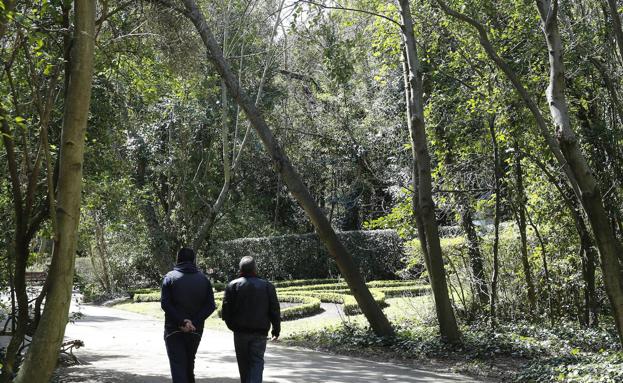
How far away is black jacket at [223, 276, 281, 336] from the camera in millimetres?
6824

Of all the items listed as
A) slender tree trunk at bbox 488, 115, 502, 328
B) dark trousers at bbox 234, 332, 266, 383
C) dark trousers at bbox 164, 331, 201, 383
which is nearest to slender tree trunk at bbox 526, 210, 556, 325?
slender tree trunk at bbox 488, 115, 502, 328

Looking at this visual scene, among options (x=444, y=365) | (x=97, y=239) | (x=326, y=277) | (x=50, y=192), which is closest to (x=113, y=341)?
(x=444, y=365)

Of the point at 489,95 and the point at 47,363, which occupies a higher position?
the point at 489,95

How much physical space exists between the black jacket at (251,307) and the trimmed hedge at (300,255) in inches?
968

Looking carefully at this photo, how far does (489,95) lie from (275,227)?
79.3ft

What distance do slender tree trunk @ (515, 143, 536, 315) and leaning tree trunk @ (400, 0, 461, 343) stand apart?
203 centimetres

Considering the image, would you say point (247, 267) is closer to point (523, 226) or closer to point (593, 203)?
point (593, 203)

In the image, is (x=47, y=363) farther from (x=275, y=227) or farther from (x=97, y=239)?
(x=275, y=227)

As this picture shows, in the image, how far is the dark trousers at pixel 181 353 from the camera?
6688 millimetres

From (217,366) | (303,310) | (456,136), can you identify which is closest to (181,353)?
(217,366)

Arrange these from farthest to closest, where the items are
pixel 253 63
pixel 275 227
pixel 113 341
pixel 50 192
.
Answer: pixel 275 227 < pixel 253 63 < pixel 113 341 < pixel 50 192

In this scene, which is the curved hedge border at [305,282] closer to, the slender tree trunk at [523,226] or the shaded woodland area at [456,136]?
the shaded woodland area at [456,136]

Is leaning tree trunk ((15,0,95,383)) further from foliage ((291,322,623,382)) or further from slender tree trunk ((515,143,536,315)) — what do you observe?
slender tree trunk ((515,143,536,315))

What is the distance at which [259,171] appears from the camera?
3491 centimetres
